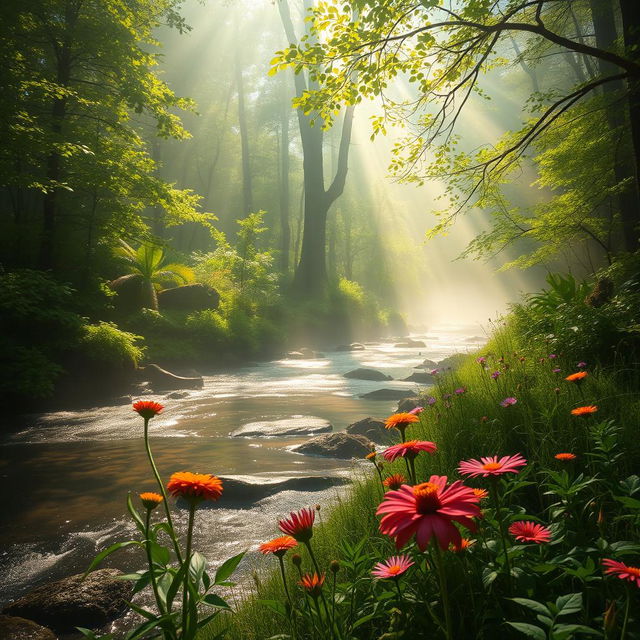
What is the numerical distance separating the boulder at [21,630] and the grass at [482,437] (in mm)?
1120

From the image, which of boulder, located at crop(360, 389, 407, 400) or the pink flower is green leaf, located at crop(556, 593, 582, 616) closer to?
the pink flower

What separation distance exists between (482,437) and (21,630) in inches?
120

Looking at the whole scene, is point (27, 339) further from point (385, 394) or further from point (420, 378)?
point (420, 378)

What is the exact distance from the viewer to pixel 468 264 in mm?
67250

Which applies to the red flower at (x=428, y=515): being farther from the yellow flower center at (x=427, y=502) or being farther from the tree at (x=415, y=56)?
the tree at (x=415, y=56)

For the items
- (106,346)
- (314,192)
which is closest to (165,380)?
(106,346)

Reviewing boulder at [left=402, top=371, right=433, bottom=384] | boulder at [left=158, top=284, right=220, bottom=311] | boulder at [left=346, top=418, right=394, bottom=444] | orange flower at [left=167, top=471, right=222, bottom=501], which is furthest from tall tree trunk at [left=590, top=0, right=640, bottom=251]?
boulder at [left=158, top=284, right=220, bottom=311]

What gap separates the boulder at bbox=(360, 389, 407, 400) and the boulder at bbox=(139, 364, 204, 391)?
4187mm

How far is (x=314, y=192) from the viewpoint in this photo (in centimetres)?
2409

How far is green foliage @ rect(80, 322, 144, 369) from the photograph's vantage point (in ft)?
33.5

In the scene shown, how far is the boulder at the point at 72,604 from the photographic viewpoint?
2.89m

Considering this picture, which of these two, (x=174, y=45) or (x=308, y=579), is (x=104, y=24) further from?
(x=174, y=45)

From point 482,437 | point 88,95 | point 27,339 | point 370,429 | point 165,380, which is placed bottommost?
point 370,429

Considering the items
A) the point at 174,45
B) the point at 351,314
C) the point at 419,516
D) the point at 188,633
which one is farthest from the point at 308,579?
the point at 174,45
